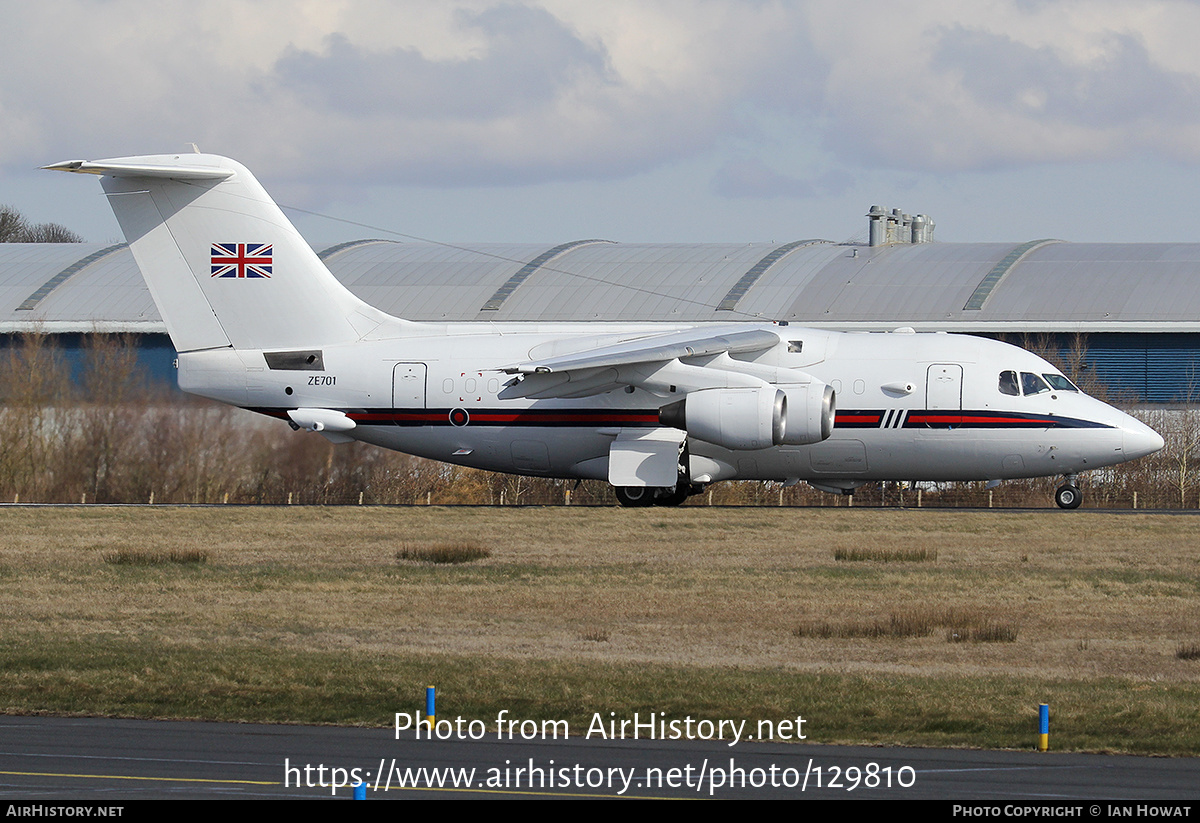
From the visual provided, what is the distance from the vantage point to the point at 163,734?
12.3 m

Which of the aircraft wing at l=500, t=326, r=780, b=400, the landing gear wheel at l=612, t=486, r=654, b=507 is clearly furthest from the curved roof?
Result: the aircraft wing at l=500, t=326, r=780, b=400

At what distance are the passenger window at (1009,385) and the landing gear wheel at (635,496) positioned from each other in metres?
7.69

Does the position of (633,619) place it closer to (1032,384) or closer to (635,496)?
(635,496)

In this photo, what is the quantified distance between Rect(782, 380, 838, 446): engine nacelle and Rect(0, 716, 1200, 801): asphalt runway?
18.9m

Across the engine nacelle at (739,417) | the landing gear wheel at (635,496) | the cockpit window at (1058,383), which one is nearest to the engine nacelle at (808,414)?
the engine nacelle at (739,417)

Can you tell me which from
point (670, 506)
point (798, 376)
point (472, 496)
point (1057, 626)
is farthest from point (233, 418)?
point (1057, 626)

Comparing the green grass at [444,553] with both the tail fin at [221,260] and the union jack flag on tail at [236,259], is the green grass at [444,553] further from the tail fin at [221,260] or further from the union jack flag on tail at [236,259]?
the union jack flag on tail at [236,259]

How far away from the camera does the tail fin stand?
32594 mm

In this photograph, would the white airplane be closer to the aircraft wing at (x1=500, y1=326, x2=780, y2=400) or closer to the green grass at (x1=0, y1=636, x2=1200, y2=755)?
the aircraft wing at (x1=500, y1=326, x2=780, y2=400)

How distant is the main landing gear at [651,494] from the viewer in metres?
33.2

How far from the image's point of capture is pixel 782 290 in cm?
5344

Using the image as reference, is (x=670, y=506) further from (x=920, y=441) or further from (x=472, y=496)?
(x=472, y=496)

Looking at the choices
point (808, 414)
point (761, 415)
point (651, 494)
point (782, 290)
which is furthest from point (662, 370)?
point (782, 290)
